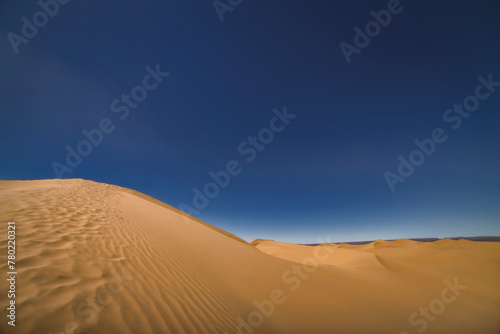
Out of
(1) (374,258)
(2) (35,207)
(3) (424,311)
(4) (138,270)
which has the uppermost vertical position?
(1) (374,258)

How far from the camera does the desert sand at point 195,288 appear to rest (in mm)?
2379

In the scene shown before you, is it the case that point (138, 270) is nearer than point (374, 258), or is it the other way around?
point (138, 270)

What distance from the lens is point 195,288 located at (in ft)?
13.6

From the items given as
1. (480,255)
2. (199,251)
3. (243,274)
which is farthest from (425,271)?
(199,251)

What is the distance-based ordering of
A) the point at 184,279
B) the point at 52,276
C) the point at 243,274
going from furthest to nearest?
the point at 243,274 → the point at 184,279 → the point at 52,276

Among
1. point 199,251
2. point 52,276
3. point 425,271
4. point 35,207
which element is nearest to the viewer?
point 52,276

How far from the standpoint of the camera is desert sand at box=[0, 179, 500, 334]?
7.80 ft

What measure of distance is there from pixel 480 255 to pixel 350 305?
32.8 ft

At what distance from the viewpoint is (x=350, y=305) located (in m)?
5.48

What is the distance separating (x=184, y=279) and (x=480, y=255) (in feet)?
49.1

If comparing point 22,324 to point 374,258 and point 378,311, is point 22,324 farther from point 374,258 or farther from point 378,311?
point 374,258

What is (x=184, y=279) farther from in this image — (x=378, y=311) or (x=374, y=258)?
(x=374, y=258)

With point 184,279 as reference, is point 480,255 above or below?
above

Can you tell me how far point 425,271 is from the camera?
884 centimetres
